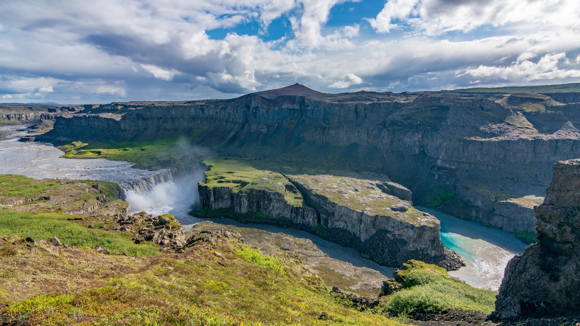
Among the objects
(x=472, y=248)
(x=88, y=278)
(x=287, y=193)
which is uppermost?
(x=88, y=278)

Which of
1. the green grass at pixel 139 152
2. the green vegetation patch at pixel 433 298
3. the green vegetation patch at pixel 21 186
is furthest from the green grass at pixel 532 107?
the green vegetation patch at pixel 21 186

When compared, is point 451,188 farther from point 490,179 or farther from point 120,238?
point 120,238

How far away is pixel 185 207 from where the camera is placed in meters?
95.1

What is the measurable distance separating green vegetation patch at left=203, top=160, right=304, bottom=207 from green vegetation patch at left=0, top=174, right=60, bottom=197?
4353cm

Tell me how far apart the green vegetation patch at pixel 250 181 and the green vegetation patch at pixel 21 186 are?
43530 mm

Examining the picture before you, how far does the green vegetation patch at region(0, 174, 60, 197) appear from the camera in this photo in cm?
6362

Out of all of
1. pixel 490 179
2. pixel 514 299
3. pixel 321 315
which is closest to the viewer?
pixel 321 315

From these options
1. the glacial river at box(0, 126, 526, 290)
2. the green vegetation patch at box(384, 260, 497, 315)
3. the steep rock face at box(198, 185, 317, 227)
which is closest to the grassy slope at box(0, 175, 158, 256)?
the green vegetation patch at box(384, 260, 497, 315)

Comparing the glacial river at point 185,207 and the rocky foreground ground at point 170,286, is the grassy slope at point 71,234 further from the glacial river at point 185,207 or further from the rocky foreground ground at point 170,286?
the glacial river at point 185,207

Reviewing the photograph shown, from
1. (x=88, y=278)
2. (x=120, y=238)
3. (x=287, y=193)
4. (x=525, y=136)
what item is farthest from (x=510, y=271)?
(x=525, y=136)

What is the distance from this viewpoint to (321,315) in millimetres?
20172

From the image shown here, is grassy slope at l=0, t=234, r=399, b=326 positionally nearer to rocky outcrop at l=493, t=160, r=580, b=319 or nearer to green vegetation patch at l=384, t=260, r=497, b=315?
green vegetation patch at l=384, t=260, r=497, b=315

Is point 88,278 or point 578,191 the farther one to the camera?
point 578,191

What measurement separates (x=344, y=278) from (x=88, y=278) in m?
46.1
